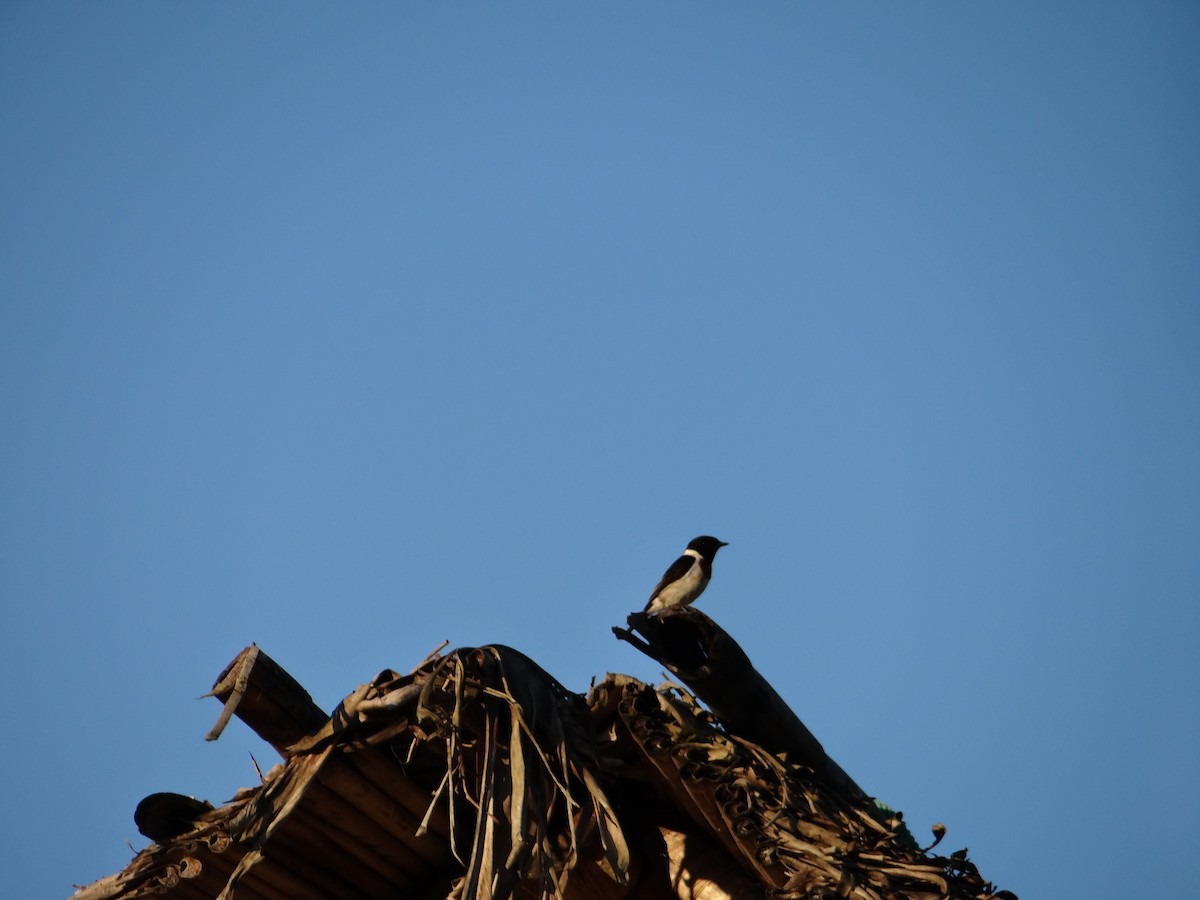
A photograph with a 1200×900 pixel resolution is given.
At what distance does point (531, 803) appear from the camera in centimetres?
375

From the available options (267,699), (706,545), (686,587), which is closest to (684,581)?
(686,587)

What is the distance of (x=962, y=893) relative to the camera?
3.60 m

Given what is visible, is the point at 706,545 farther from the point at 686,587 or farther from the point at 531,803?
the point at 531,803

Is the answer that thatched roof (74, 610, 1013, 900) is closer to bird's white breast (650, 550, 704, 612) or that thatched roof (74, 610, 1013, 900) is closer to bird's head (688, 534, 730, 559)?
bird's white breast (650, 550, 704, 612)

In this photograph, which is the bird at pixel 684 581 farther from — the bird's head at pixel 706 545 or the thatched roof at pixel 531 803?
the thatched roof at pixel 531 803

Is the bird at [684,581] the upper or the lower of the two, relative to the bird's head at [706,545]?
lower

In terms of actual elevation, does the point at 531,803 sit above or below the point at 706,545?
below

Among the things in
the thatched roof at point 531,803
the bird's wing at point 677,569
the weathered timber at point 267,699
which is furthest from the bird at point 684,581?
the weathered timber at point 267,699

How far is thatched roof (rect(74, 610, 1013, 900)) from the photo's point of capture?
368cm

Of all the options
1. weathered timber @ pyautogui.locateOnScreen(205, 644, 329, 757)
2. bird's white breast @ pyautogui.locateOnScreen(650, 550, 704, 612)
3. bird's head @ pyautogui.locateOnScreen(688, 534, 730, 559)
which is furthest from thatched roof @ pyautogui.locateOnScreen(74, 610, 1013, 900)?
bird's head @ pyautogui.locateOnScreen(688, 534, 730, 559)

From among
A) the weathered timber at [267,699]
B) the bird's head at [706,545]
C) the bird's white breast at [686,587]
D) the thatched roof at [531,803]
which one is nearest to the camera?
the thatched roof at [531,803]

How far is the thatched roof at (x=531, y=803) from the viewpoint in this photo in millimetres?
3684

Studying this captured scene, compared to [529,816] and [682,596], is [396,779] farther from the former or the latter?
[682,596]

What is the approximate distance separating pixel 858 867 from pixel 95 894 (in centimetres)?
319
